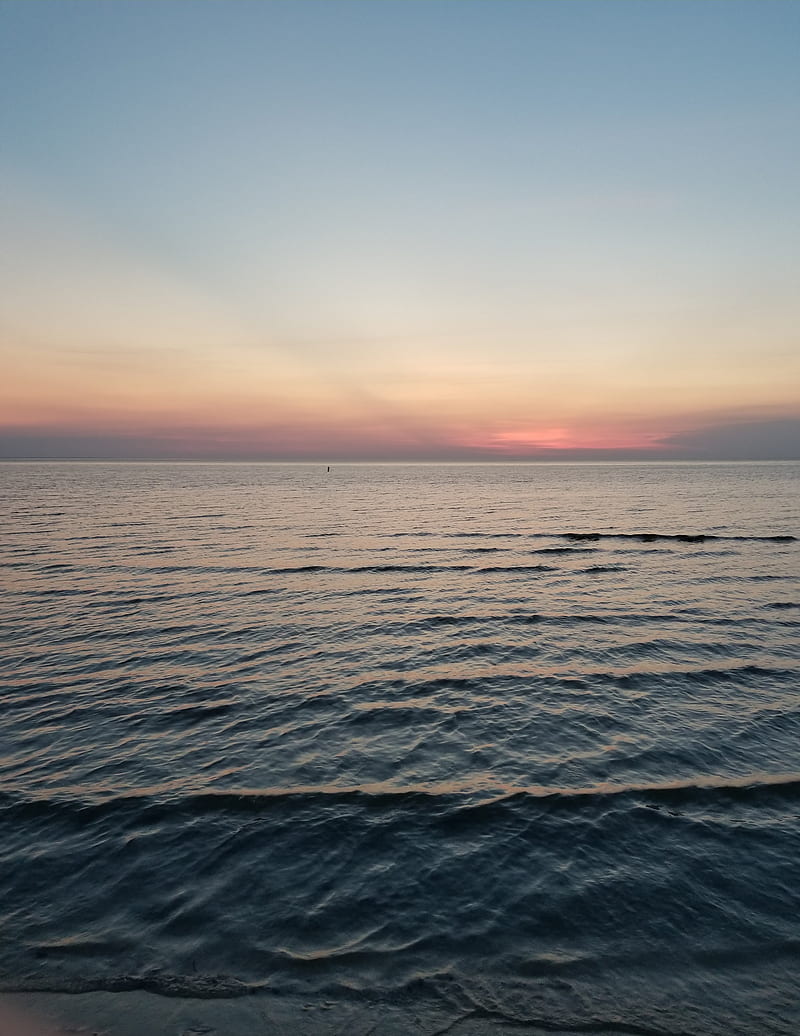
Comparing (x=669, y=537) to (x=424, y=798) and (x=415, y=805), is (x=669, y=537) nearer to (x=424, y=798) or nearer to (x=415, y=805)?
(x=424, y=798)

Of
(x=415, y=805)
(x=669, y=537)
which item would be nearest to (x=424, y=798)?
(x=415, y=805)

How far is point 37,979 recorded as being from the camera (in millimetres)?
7406

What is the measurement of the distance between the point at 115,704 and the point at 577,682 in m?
13.8

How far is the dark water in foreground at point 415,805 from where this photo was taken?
773cm

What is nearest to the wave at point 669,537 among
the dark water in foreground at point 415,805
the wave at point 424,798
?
the dark water in foreground at point 415,805

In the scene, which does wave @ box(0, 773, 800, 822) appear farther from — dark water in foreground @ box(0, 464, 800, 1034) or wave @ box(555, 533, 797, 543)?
wave @ box(555, 533, 797, 543)

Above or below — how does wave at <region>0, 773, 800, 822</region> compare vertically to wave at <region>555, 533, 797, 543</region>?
above

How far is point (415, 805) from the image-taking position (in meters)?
11.8

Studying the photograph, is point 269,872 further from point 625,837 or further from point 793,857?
point 793,857

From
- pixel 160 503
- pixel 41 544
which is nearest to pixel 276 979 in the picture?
pixel 41 544

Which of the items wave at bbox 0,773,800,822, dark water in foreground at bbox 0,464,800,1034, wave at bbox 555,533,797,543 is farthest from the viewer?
wave at bbox 555,533,797,543

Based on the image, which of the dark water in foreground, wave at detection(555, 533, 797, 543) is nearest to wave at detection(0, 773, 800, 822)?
the dark water in foreground

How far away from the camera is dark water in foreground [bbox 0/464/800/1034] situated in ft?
25.3

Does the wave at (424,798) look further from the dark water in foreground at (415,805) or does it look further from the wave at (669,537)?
the wave at (669,537)
